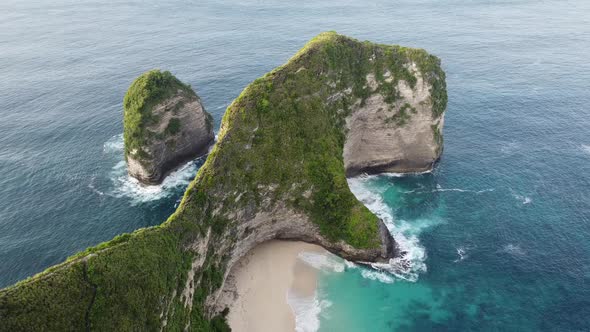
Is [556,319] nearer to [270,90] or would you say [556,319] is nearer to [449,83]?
[270,90]

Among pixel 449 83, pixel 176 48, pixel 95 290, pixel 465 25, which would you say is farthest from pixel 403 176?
pixel 465 25

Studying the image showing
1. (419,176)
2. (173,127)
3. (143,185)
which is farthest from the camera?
(419,176)

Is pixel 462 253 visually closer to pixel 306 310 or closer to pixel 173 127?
pixel 306 310

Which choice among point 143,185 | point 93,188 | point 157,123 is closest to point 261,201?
point 157,123

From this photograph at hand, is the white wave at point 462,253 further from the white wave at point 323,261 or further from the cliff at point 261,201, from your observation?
the white wave at point 323,261

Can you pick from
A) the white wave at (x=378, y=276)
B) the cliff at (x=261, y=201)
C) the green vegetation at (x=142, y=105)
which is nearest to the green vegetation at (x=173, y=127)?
the green vegetation at (x=142, y=105)

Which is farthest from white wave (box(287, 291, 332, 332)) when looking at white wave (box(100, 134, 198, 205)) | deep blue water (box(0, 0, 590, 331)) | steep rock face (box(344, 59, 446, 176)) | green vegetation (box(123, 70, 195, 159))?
green vegetation (box(123, 70, 195, 159))
